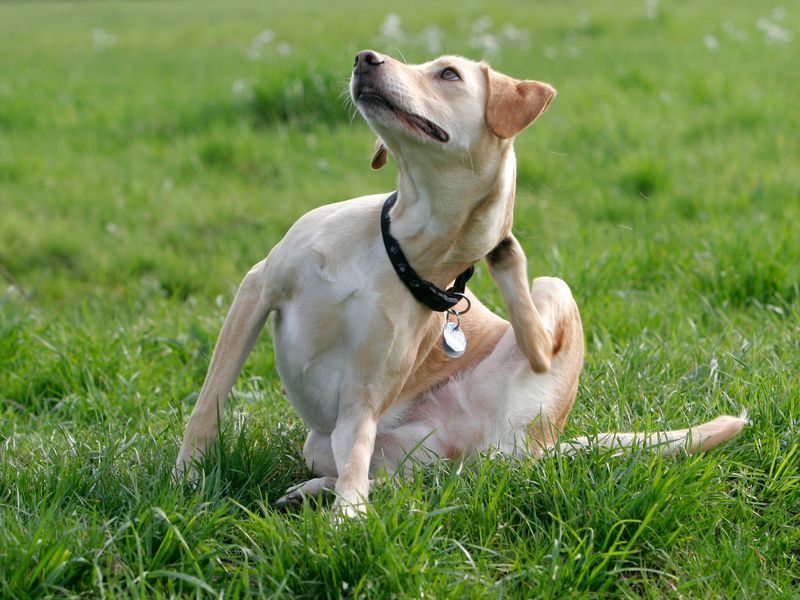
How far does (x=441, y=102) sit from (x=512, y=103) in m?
0.21

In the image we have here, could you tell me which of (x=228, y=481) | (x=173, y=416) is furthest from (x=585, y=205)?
(x=228, y=481)

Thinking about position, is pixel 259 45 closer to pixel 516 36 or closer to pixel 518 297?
pixel 516 36

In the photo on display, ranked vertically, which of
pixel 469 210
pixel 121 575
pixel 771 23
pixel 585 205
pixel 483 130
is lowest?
pixel 771 23

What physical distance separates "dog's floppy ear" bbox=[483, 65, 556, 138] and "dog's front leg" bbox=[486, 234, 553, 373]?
44cm

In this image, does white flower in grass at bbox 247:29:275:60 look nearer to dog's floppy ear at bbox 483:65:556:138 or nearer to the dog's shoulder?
the dog's shoulder

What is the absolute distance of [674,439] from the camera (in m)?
3.23

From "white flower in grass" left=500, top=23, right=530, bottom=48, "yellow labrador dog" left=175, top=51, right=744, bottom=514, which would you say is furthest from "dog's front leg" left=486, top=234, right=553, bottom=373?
"white flower in grass" left=500, top=23, right=530, bottom=48

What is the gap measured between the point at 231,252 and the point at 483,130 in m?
3.33

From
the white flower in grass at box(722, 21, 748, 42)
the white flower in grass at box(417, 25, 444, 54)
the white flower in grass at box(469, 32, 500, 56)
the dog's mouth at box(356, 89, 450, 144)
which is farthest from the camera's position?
the white flower in grass at box(722, 21, 748, 42)

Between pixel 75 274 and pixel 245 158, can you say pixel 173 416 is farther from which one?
pixel 245 158

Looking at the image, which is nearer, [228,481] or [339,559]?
[339,559]

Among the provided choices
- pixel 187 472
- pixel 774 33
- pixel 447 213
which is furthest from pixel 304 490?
pixel 774 33

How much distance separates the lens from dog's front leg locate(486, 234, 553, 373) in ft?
10.8

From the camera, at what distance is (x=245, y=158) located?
24.6 feet
